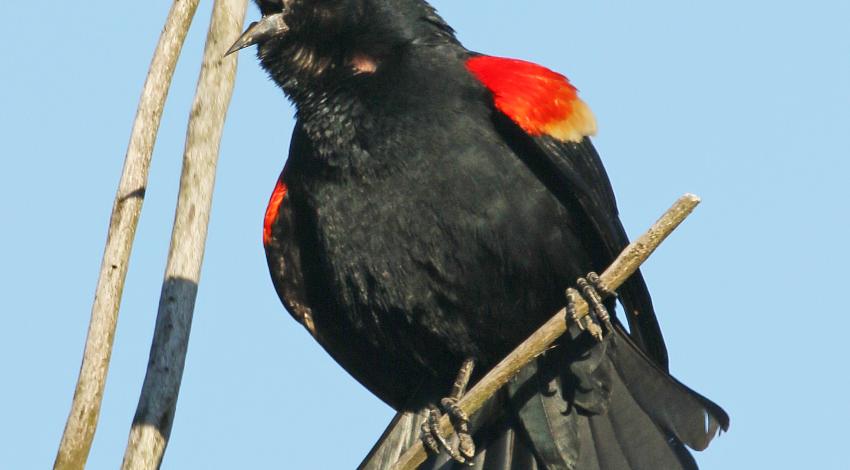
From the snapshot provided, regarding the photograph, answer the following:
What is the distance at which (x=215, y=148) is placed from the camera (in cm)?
Result: 466

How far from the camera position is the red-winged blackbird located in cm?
540

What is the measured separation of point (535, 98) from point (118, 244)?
7.74ft

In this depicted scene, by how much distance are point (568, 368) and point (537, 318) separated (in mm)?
345

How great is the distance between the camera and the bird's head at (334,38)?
229 inches

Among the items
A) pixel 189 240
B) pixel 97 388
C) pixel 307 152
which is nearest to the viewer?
pixel 97 388

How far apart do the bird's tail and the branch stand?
1.03 meters

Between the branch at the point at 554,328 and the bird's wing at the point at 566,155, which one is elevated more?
the bird's wing at the point at 566,155

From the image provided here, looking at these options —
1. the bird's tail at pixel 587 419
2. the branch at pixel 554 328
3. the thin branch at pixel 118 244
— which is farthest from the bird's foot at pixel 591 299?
the thin branch at pixel 118 244

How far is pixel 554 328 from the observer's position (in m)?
4.45

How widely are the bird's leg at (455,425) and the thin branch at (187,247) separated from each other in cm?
138

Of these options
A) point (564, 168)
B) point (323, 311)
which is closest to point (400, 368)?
point (323, 311)

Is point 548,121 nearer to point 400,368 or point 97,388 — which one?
point 400,368

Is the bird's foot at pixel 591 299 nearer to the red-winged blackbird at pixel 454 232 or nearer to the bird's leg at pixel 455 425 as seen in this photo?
the red-winged blackbird at pixel 454 232

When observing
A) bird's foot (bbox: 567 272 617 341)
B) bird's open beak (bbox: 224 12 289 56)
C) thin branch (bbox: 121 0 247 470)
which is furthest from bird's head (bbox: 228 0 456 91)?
bird's foot (bbox: 567 272 617 341)
